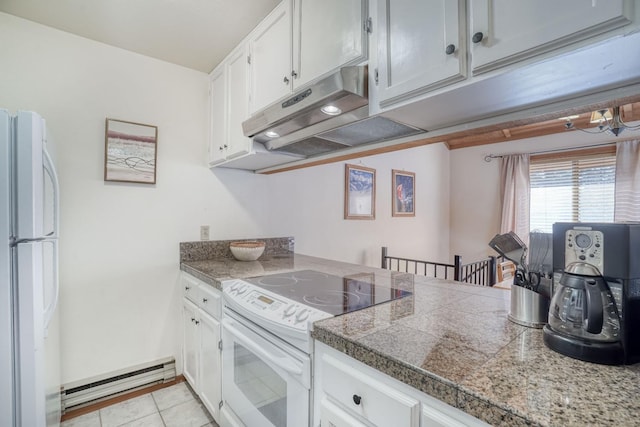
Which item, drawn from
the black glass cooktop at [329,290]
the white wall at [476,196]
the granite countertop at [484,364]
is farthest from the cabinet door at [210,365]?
the white wall at [476,196]

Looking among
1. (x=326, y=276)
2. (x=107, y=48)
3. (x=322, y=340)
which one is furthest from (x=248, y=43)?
Result: (x=322, y=340)

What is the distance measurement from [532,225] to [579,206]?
57 centimetres

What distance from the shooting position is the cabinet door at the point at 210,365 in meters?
1.66

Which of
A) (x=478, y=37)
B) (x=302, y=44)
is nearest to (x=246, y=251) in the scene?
(x=302, y=44)

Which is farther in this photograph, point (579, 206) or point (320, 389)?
point (579, 206)

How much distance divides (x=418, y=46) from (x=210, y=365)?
6.26ft

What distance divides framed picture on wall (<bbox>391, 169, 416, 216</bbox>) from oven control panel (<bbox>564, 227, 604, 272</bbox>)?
10.2 feet

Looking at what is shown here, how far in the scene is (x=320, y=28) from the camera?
1307 millimetres

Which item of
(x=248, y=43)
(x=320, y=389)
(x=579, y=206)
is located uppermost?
(x=248, y=43)

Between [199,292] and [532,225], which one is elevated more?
[532,225]

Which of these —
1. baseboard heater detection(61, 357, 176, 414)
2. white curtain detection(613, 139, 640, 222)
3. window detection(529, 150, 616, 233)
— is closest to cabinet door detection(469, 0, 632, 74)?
baseboard heater detection(61, 357, 176, 414)

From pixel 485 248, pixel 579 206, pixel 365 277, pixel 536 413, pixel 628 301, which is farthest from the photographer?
pixel 485 248

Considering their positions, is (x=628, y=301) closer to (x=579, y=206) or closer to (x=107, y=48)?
(x=107, y=48)

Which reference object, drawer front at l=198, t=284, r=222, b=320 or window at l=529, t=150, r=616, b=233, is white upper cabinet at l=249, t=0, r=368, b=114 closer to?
drawer front at l=198, t=284, r=222, b=320
